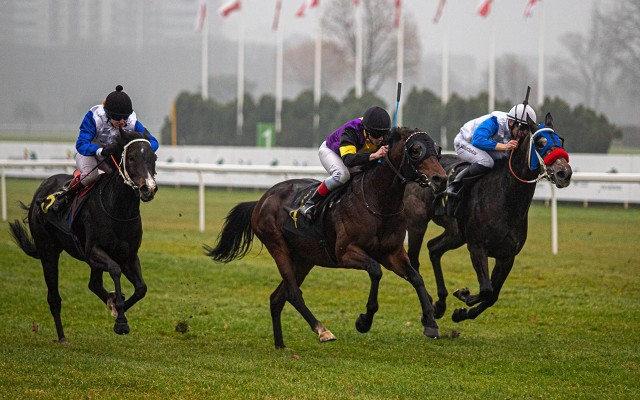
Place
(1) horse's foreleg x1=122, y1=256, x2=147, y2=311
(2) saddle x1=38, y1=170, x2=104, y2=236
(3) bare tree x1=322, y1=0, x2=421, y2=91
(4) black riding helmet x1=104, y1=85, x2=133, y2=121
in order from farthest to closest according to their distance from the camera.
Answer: (3) bare tree x1=322, y1=0, x2=421, y2=91 < (2) saddle x1=38, y1=170, x2=104, y2=236 < (4) black riding helmet x1=104, y1=85, x2=133, y2=121 < (1) horse's foreleg x1=122, y1=256, x2=147, y2=311

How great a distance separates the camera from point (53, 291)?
7922 millimetres

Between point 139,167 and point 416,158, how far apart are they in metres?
1.93

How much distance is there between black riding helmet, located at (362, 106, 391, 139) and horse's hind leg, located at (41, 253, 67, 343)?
2.79 m

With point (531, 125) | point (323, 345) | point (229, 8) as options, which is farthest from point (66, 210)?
point (229, 8)

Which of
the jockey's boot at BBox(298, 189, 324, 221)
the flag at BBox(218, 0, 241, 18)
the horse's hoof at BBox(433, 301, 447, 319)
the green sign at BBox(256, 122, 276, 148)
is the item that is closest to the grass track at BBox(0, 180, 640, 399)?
the horse's hoof at BBox(433, 301, 447, 319)

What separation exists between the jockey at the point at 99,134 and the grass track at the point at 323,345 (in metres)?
0.86

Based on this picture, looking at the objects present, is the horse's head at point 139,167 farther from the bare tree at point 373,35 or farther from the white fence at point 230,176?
the bare tree at point 373,35

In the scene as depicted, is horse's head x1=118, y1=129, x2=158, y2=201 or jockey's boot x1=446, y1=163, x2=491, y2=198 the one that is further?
jockey's boot x1=446, y1=163, x2=491, y2=198

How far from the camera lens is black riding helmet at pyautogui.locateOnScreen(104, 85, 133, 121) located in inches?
293

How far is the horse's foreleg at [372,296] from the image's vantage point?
275 inches

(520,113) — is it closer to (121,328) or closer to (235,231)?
(235,231)

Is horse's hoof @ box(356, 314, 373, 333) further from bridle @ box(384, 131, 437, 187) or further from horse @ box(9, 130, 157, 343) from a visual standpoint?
horse @ box(9, 130, 157, 343)

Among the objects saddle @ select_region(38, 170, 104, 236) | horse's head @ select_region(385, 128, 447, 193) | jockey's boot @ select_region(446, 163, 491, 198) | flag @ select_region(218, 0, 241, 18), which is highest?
flag @ select_region(218, 0, 241, 18)

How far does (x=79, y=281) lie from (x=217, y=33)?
225 feet
